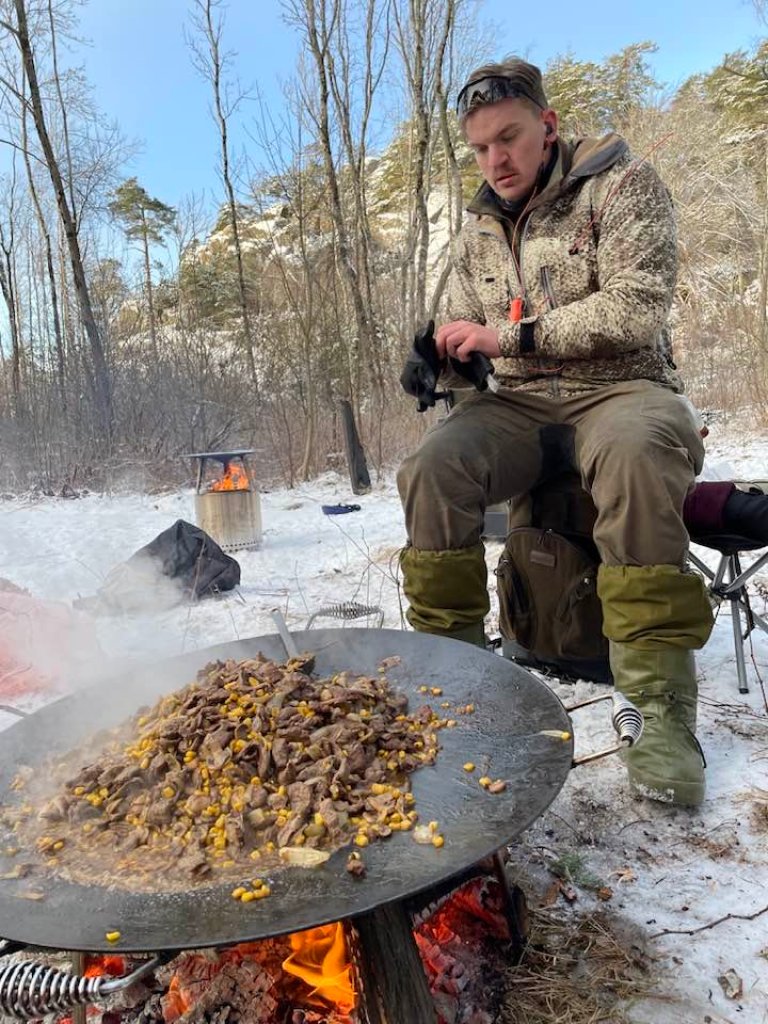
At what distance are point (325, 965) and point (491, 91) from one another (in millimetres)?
2205

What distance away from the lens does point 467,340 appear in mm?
2090

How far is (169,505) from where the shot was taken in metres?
7.32

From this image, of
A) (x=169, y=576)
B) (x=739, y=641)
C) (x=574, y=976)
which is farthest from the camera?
(x=169, y=576)

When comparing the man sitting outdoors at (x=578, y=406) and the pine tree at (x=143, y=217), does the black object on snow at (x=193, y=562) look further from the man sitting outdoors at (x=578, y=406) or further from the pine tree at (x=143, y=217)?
the pine tree at (x=143, y=217)

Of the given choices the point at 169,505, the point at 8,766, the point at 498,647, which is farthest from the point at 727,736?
the point at 169,505

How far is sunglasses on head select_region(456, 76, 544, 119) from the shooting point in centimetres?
201

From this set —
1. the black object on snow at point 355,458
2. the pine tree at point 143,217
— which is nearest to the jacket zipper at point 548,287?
the black object on snow at point 355,458

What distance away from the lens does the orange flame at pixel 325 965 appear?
1056mm

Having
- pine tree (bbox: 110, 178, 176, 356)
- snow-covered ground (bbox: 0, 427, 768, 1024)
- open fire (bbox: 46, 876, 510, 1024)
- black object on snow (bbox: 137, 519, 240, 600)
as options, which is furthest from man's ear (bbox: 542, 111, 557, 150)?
pine tree (bbox: 110, 178, 176, 356)

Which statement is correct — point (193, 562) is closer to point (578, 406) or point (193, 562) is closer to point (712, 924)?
point (578, 406)

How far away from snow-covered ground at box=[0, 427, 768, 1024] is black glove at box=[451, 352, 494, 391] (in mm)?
1079

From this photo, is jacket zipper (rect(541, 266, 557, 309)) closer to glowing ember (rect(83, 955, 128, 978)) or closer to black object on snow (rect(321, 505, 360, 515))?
glowing ember (rect(83, 955, 128, 978))

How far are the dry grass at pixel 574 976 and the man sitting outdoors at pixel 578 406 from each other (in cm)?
47

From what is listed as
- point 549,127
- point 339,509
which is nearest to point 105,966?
point 549,127
